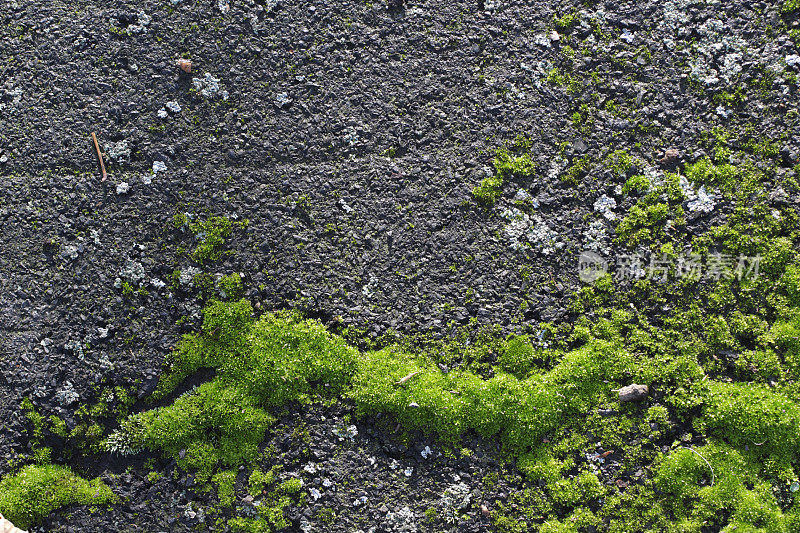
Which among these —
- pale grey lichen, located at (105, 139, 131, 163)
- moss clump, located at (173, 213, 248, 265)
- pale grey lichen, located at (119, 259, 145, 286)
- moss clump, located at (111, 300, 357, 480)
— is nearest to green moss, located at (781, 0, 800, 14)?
moss clump, located at (111, 300, 357, 480)

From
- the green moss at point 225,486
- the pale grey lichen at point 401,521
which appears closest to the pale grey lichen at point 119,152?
the green moss at point 225,486

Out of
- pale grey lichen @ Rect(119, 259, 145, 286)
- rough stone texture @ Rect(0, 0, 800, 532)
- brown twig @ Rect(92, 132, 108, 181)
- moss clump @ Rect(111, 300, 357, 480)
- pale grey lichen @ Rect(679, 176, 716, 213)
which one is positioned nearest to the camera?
moss clump @ Rect(111, 300, 357, 480)

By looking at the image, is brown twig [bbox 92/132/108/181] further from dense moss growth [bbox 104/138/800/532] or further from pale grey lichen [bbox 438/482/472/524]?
pale grey lichen [bbox 438/482/472/524]

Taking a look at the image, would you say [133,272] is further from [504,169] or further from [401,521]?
[504,169]

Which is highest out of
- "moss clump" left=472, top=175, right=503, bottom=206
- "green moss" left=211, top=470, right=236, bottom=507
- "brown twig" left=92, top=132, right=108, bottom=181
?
"moss clump" left=472, top=175, right=503, bottom=206

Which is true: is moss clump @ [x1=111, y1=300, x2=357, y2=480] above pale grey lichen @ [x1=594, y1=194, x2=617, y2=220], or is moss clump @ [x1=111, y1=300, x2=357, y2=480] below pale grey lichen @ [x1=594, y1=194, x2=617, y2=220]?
below

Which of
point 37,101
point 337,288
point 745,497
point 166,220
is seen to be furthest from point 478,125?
point 37,101

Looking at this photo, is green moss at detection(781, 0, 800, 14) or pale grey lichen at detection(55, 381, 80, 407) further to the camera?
green moss at detection(781, 0, 800, 14)

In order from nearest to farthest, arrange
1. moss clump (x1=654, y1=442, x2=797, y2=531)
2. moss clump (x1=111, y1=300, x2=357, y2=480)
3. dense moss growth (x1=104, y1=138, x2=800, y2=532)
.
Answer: moss clump (x1=654, y1=442, x2=797, y2=531) < dense moss growth (x1=104, y1=138, x2=800, y2=532) < moss clump (x1=111, y1=300, x2=357, y2=480)

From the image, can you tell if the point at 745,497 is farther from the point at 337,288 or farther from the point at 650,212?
the point at 337,288
